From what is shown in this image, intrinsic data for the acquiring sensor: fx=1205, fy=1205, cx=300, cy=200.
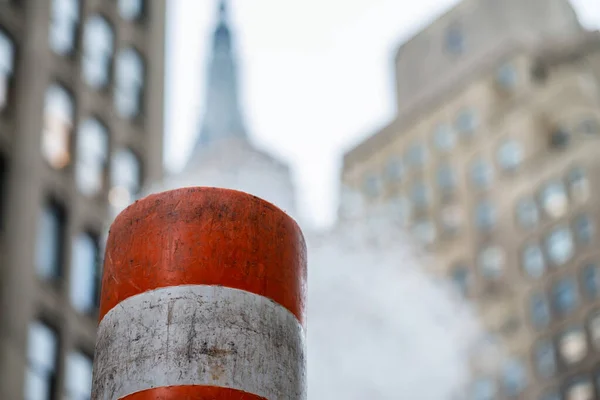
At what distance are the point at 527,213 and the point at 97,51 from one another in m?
30.4

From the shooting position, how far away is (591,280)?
50.5 meters

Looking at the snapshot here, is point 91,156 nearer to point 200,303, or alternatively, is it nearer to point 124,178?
point 124,178

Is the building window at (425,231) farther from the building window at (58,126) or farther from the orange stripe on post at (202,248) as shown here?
the orange stripe on post at (202,248)

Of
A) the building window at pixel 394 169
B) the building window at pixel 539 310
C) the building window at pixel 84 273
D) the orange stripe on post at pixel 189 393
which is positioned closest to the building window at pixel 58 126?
the building window at pixel 84 273

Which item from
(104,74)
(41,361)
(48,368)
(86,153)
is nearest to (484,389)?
(104,74)

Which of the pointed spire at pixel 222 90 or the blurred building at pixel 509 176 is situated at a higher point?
the pointed spire at pixel 222 90

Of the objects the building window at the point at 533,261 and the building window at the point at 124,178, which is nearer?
the building window at the point at 124,178

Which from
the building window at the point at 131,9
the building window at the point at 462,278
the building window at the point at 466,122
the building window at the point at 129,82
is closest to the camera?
the building window at the point at 129,82

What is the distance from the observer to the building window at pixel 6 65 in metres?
26.1

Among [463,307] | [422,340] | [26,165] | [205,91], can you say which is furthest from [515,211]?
[205,91]

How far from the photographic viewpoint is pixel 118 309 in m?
5.09

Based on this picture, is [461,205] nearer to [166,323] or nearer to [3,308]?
[3,308]

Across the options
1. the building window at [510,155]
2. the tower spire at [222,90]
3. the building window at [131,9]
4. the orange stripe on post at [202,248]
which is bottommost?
the orange stripe on post at [202,248]

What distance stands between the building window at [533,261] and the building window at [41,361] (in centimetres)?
A: 3280
